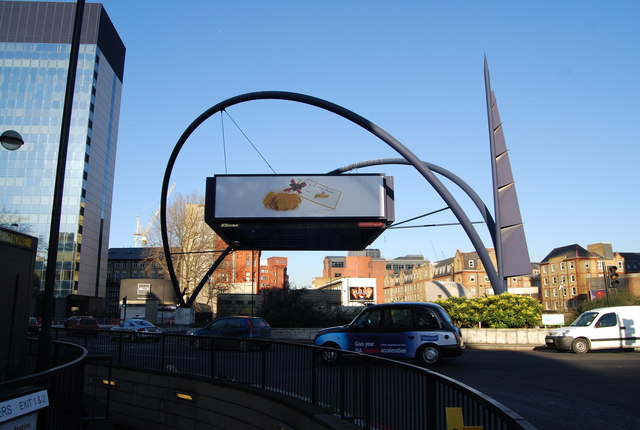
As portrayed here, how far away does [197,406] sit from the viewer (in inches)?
465

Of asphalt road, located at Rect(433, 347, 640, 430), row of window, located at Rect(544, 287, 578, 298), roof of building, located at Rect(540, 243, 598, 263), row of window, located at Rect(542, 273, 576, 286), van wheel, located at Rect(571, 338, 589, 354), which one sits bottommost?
asphalt road, located at Rect(433, 347, 640, 430)

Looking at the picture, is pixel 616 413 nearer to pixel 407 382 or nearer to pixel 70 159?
pixel 407 382

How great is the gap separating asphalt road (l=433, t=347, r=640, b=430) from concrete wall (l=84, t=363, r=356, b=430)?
3739 mm

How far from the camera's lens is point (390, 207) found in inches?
1125

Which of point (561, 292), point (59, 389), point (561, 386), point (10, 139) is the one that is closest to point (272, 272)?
point (561, 292)

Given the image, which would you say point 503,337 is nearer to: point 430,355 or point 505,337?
point 505,337

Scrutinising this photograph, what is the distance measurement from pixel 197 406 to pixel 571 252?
326 feet

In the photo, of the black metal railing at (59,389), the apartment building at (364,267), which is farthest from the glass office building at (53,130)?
the black metal railing at (59,389)

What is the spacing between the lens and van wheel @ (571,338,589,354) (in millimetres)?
19406

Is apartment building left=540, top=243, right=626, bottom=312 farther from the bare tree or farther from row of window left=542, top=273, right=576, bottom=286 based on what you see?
the bare tree

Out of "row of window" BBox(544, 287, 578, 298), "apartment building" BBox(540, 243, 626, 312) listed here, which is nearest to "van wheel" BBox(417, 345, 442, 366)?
"apartment building" BBox(540, 243, 626, 312)

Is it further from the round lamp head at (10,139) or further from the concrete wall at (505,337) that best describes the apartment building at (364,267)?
the round lamp head at (10,139)

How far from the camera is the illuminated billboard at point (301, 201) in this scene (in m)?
28.4

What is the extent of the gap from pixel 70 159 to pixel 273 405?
84.8 meters
